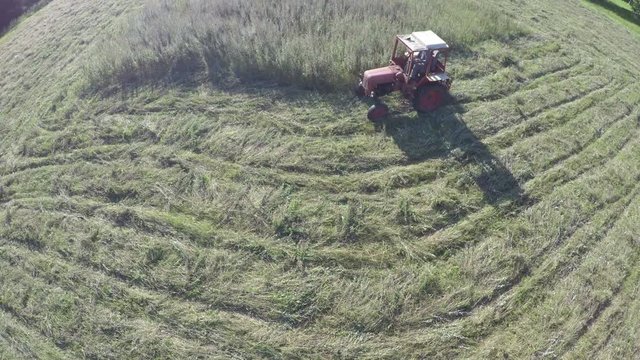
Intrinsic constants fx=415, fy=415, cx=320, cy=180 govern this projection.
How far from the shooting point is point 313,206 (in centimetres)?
723

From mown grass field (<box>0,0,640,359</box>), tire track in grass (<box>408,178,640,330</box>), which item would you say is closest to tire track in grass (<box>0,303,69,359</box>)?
mown grass field (<box>0,0,640,359</box>)

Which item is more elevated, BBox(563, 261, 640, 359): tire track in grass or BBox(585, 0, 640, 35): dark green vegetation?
BBox(563, 261, 640, 359): tire track in grass

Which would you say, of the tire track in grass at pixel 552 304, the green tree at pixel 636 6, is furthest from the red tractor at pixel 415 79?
the green tree at pixel 636 6

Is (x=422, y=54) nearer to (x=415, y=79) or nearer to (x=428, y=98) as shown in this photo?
(x=415, y=79)

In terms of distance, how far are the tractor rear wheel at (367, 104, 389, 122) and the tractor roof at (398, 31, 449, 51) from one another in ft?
4.24

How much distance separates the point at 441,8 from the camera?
12828mm

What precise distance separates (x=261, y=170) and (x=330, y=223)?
184 centimetres

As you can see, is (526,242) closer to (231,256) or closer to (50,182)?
(231,256)

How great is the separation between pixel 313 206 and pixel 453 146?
10.8 feet

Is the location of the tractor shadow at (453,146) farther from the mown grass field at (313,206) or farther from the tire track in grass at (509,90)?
the tire track in grass at (509,90)

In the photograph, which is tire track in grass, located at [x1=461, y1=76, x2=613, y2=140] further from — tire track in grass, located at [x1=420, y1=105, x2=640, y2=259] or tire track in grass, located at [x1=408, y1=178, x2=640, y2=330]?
tire track in grass, located at [x1=408, y1=178, x2=640, y2=330]

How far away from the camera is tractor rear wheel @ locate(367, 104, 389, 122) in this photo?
8.76 m

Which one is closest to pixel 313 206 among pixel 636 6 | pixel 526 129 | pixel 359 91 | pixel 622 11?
pixel 359 91

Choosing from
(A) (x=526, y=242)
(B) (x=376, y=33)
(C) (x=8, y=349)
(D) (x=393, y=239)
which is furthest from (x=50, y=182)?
(A) (x=526, y=242)
